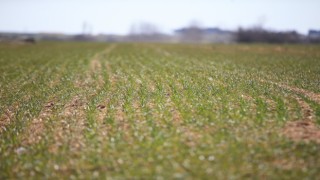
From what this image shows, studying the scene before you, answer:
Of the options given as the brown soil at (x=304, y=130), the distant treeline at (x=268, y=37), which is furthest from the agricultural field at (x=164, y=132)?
the distant treeline at (x=268, y=37)

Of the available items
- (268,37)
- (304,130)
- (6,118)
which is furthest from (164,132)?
(268,37)

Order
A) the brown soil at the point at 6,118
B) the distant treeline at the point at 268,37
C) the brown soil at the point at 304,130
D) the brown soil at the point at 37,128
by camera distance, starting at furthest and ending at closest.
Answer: the distant treeline at the point at 268,37 < the brown soil at the point at 6,118 < the brown soil at the point at 37,128 < the brown soil at the point at 304,130

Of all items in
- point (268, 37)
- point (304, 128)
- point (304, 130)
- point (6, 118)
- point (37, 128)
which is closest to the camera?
point (304, 130)

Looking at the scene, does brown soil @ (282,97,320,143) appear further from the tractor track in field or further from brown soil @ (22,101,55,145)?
brown soil @ (22,101,55,145)

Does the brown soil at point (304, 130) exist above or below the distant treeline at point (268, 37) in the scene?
above

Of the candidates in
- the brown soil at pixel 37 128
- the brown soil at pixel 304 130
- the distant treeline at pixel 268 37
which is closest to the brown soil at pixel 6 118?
the brown soil at pixel 37 128

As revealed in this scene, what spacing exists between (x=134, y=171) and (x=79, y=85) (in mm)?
13293

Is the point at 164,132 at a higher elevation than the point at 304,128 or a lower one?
lower

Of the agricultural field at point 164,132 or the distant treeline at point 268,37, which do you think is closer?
the agricultural field at point 164,132

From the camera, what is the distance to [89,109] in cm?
1450

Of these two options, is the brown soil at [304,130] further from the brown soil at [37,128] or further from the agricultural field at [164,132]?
the brown soil at [37,128]

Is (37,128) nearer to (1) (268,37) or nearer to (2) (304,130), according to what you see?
(2) (304,130)

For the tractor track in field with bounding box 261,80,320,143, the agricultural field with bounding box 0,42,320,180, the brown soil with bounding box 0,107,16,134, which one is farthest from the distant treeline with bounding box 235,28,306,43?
the brown soil with bounding box 0,107,16,134

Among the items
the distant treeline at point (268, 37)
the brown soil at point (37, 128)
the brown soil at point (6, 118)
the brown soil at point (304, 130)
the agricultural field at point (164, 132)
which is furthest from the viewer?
the distant treeline at point (268, 37)
